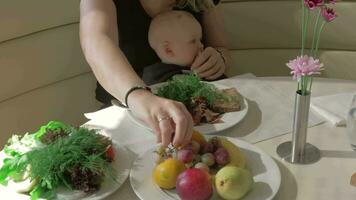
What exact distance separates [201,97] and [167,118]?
0.80ft

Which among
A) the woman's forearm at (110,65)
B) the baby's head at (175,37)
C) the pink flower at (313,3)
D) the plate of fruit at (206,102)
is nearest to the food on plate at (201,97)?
the plate of fruit at (206,102)

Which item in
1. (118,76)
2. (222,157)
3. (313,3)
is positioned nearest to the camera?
(313,3)

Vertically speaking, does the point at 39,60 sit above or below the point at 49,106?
above

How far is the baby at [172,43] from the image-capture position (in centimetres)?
128

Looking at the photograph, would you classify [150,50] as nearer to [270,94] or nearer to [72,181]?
[270,94]

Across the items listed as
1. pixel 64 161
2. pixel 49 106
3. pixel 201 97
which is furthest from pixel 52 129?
pixel 49 106

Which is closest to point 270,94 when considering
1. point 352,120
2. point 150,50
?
point 352,120

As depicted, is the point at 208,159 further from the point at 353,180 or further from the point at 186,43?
the point at 186,43

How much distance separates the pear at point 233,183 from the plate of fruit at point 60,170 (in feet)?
0.58

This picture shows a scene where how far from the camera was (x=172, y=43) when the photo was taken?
129cm

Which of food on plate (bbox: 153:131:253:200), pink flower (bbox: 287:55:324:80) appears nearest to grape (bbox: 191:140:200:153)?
food on plate (bbox: 153:131:253:200)

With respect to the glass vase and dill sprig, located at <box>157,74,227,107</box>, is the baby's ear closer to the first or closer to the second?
dill sprig, located at <box>157,74,227,107</box>

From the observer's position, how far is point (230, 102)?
41.5 inches

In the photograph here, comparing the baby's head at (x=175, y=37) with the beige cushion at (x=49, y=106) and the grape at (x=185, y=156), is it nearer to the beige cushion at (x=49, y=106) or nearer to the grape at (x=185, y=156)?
the beige cushion at (x=49, y=106)
